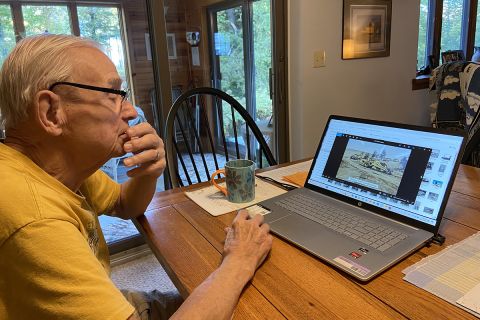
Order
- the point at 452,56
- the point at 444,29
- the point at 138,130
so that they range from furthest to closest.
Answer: the point at 444,29 → the point at 452,56 → the point at 138,130

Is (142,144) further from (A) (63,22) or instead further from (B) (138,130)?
(A) (63,22)

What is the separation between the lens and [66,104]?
0.76 metres

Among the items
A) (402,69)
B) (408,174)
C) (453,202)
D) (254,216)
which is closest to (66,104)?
(254,216)

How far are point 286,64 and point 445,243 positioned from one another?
6.87ft

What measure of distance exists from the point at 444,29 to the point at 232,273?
4340 mm

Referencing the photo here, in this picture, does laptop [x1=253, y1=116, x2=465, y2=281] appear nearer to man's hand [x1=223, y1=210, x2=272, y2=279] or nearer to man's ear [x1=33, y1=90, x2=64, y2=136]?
man's hand [x1=223, y1=210, x2=272, y2=279]

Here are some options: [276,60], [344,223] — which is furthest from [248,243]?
[276,60]

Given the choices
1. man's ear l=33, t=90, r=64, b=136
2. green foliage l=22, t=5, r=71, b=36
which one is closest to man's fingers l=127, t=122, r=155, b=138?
man's ear l=33, t=90, r=64, b=136

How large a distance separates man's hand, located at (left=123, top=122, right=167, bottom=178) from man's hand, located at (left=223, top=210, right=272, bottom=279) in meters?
0.28

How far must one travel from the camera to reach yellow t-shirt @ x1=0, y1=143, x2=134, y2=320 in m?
0.61

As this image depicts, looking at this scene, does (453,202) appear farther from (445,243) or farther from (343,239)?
(343,239)

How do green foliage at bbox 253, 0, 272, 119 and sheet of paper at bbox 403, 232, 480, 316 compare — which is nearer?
sheet of paper at bbox 403, 232, 480, 316

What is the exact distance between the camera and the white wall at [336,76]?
2.69m

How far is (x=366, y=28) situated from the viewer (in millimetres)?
2967
